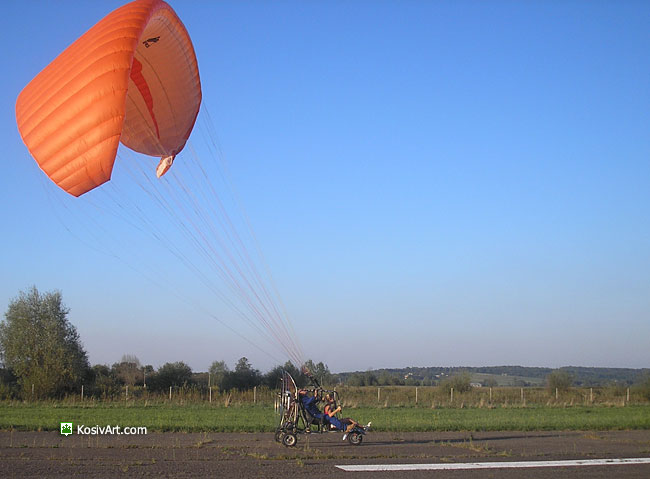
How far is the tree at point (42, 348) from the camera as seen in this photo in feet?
103

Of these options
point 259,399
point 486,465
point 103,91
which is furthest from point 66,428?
point 259,399

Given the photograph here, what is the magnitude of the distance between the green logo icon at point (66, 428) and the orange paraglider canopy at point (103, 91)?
852cm

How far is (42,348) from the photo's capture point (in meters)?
34.1

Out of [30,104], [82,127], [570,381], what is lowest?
[570,381]

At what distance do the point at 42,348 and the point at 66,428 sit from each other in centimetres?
2061

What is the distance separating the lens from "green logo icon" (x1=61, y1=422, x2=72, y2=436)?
→ 15.0m

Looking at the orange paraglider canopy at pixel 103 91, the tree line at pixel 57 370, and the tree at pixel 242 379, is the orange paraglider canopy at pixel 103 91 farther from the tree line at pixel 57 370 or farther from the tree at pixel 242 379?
the tree at pixel 242 379

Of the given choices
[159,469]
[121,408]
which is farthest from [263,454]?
[121,408]

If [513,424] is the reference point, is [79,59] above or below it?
above

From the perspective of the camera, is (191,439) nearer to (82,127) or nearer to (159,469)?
(159,469)

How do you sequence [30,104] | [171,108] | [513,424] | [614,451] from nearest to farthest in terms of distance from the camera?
[30,104], [171,108], [614,451], [513,424]

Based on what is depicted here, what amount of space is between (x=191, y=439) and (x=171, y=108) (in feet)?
24.5

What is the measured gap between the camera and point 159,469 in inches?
368

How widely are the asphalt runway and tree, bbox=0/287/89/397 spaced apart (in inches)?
704
